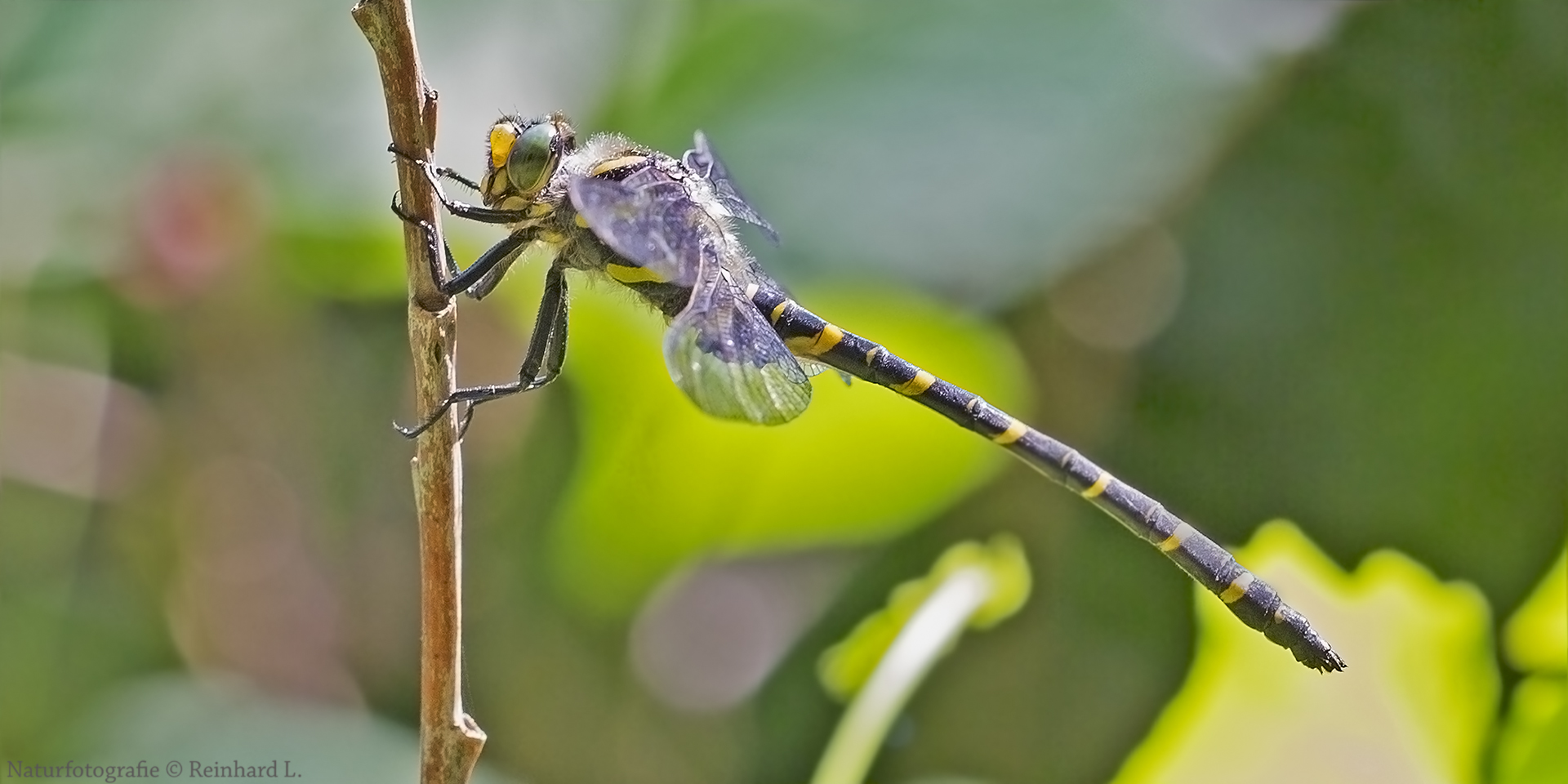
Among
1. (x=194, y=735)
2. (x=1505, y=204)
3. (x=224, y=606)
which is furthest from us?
(x=1505, y=204)

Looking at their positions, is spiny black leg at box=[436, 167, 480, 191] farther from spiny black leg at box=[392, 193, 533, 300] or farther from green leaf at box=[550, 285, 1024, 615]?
Answer: green leaf at box=[550, 285, 1024, 615]

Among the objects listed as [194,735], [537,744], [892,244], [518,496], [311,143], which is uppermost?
[892,244]

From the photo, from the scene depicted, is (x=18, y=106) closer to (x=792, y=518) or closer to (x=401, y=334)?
(x=401, y=334)

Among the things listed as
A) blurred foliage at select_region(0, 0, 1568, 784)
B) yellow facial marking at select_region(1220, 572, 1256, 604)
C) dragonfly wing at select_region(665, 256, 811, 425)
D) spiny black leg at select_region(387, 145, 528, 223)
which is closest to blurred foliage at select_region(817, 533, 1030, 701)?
blurred foliage at select_region(0, 0, 1568, 784)

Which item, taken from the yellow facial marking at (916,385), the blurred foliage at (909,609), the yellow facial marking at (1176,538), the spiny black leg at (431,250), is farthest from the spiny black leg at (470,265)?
the yellow facial marking at (1176,538)

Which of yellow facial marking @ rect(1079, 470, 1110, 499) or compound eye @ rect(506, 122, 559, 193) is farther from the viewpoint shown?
yellow facial marking @ rect(1079, 470, 1110, 499)

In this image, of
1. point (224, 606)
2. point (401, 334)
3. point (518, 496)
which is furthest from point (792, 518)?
point (224, 606)
